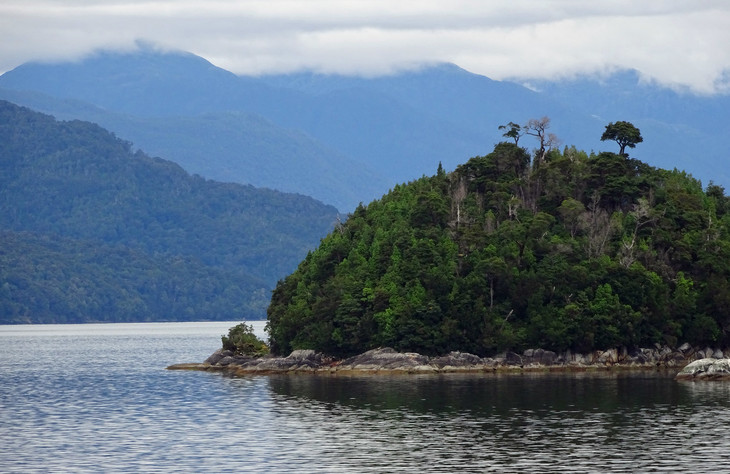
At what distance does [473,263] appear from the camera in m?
171

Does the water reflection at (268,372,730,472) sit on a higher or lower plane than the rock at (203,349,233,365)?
lower

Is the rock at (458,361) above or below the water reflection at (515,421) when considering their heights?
above

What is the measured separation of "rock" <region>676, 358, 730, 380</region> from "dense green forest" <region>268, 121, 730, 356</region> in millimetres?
16169

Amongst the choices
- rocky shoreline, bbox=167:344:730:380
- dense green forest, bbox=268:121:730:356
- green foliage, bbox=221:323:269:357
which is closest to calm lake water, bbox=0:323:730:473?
rocky shoreline, bbox=167:344:730:380

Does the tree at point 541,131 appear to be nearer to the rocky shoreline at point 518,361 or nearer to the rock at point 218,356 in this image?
the rocky shoreline at point 518,361

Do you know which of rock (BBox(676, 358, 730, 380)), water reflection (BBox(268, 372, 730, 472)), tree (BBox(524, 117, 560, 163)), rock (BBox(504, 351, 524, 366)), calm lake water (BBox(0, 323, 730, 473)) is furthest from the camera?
tree (BBox(524, 117, 560, 163))

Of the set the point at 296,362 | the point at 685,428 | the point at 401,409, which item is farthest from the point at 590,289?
the point at 685,428

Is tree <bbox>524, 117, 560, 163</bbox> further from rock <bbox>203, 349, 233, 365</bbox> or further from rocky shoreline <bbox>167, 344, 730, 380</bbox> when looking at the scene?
rock <bbox>203, 349, 233, 365</bbox>

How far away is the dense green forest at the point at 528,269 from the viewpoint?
163m

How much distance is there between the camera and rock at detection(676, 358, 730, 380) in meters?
143

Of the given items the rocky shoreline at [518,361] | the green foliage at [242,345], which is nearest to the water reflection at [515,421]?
the rocky shoreline at [518,361]

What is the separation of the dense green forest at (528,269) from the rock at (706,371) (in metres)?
16.2

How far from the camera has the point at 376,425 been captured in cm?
10262

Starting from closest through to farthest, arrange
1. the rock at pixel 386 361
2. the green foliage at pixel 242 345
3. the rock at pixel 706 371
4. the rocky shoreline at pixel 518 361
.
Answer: the rock at pixel 706 371 < the rocky shoreline at pixel 518 361 < the rock at pixel 386 361 < the green foliage at pixel 242 345
